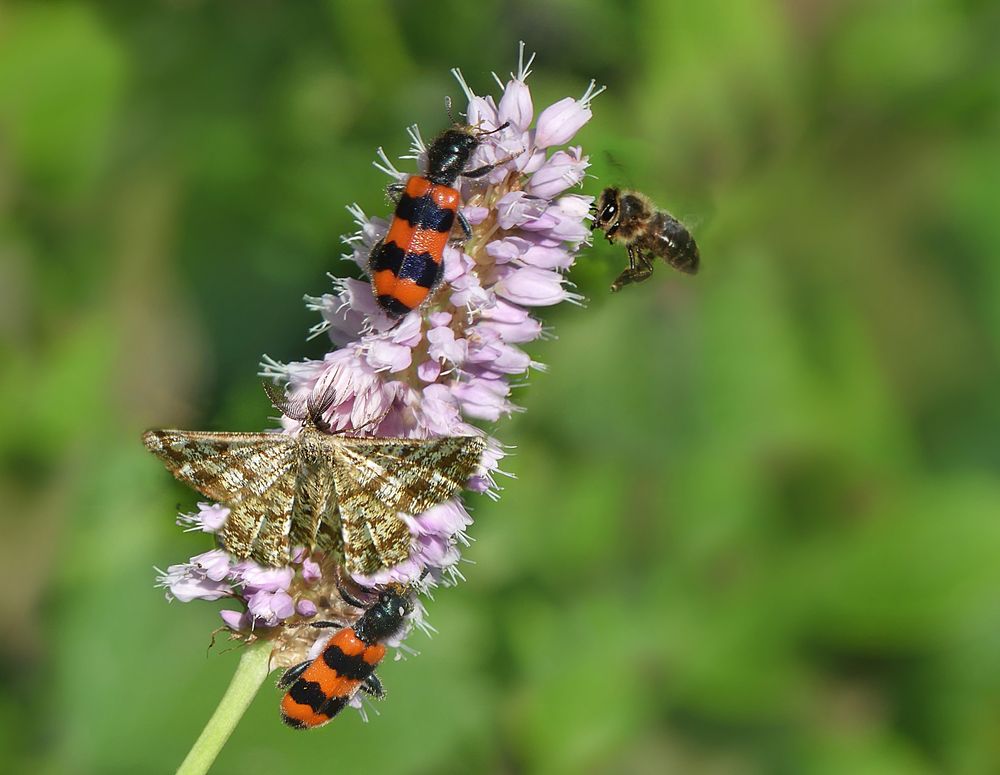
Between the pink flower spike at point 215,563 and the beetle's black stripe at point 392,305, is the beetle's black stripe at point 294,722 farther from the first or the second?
the beetle's black stripe at point 392,305

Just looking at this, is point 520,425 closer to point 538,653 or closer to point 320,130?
point 538,653

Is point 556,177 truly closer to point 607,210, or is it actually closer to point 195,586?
point 607,210

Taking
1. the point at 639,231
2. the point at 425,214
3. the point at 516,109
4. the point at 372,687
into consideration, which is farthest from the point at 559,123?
the point at 372,687

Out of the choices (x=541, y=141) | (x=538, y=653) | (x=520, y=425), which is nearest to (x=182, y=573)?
(x=541, y=141)

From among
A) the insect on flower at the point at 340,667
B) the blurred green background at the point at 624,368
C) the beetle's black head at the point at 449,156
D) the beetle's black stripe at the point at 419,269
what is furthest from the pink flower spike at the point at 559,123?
the blurred green background at the point at 624,368

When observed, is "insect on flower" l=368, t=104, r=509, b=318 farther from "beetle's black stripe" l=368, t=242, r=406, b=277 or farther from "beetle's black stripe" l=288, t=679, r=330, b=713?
"beetle's black stripe" l=288, t=679, r=330, b=713

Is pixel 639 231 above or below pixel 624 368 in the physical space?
below

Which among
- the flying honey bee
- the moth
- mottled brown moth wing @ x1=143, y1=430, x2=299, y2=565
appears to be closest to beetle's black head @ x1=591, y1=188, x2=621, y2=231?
the flying honey bee
